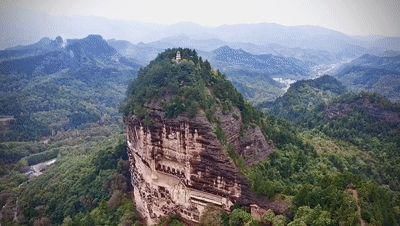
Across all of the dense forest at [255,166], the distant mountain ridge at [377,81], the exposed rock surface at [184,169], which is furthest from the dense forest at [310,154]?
the distant mountain ridge at [377,81]

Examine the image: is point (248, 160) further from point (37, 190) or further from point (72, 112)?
point (72, 112)

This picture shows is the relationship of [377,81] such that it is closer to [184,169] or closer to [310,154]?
[310,154]

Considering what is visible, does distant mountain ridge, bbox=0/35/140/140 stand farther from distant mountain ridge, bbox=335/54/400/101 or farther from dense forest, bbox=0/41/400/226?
distant mountain ridge, bbox=335/54/400/101

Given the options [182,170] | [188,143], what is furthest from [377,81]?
[188,143]

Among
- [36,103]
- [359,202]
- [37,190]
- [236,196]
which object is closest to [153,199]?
[236,196]

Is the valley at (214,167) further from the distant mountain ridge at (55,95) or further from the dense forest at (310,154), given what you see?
the distant mountain ridge at (55,95)

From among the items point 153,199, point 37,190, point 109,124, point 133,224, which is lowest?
point 109,124

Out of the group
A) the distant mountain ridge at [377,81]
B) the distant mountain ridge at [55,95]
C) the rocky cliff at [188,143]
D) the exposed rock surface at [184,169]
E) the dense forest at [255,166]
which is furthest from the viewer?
the distant mountain ridge at [377,81]
